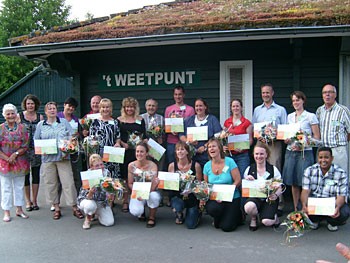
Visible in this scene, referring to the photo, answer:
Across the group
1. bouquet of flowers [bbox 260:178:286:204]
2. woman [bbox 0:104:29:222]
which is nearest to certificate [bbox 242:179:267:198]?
bouquet of flowers [bbox 260:178:286:204]

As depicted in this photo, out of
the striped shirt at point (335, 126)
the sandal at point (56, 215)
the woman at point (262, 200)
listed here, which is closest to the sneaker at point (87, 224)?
the sandal at point (56, 215)

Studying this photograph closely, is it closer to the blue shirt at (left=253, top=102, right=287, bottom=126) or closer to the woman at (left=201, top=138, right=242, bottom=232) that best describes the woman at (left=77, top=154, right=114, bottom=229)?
the woman at (left=201, top=138, right=242, bottom=232)

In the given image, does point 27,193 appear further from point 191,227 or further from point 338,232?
point 338,232

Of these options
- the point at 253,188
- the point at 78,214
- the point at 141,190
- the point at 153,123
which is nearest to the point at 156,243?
the point at 141,190

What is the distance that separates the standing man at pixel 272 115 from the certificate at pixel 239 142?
1.18 feet

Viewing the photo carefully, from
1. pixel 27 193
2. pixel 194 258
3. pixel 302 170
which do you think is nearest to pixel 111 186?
pixel 194 258

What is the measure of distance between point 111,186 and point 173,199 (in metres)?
0.87

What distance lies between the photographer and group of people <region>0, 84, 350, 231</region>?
4.80 metres

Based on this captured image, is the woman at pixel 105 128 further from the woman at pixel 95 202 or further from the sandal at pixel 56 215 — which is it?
the sandal at pixel 56 215

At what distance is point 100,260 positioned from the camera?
4047 millimetres

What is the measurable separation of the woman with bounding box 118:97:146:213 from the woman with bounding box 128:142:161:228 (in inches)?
13.4

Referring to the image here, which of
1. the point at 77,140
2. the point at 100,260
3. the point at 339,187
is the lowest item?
the point at 100,260

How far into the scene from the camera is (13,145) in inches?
215

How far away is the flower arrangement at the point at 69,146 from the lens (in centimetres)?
532
